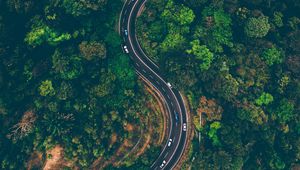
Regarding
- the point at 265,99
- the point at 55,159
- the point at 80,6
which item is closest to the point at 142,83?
the point at 80,6

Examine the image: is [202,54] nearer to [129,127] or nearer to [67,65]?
[129,127]

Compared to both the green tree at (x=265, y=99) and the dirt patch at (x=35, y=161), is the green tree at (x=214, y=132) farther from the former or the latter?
the dirt patch at (x=35, y=161)

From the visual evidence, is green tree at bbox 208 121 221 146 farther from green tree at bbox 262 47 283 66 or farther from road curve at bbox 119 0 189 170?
green tree at bbox 262 47 283 66

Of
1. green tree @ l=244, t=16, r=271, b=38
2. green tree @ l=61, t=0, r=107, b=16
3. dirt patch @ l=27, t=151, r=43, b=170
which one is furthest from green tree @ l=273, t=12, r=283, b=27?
dirt patch @ l=27, t=151, r=43, b=170

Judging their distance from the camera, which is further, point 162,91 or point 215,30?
point 162,91

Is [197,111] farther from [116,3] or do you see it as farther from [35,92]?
[35,92]

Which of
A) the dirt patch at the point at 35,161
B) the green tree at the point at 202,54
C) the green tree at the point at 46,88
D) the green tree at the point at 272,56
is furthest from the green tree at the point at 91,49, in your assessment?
the green tree at the point at 272,56
